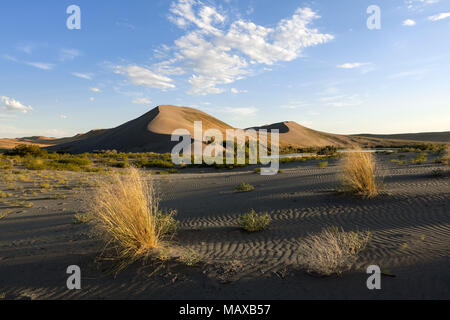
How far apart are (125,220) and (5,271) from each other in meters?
1.89

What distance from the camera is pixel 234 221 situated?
657cm

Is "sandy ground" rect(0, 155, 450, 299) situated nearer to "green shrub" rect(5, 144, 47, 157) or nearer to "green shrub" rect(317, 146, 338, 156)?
"green shrub" rect(5, 144, 47, 157)

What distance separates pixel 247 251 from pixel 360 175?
540cm

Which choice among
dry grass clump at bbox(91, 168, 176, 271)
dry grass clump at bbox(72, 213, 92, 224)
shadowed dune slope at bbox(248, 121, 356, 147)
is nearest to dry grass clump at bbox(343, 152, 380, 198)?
dry grass clump at bbox(91, 168, 176, 271)

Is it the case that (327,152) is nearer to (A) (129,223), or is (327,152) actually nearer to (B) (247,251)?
(B) (247,251)

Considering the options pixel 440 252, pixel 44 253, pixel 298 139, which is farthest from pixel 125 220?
pixel 298 139

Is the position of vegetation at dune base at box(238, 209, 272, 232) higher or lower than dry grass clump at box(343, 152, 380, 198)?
lower

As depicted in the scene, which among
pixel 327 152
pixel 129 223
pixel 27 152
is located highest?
pixel 27 152

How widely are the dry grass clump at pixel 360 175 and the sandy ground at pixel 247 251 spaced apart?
338 millimetres

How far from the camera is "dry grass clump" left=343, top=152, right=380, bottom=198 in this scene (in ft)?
25.5

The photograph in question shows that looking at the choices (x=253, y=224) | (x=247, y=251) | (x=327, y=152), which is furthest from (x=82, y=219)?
(x=327, y=152)

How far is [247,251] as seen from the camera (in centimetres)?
441

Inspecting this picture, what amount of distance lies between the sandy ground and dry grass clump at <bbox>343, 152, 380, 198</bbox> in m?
0.34
